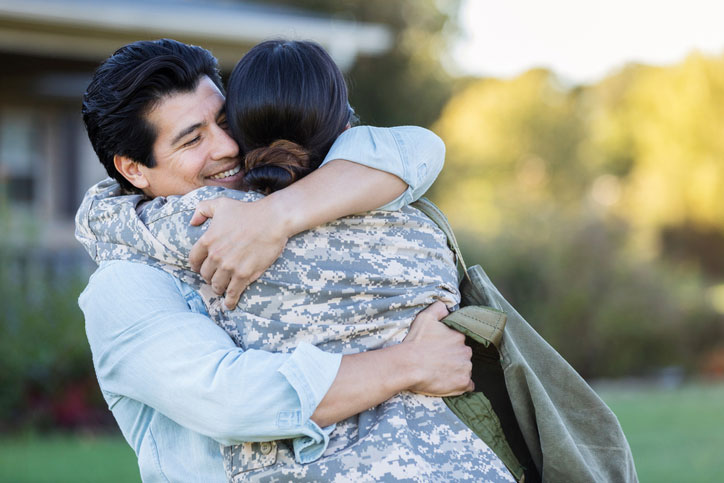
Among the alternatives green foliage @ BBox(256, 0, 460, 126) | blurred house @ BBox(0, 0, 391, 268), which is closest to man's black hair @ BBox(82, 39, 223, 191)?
blurred house @ BBox(0, 0, 391, 268)

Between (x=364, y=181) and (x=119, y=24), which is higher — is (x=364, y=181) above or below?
above

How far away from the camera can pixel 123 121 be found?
93.7 inches

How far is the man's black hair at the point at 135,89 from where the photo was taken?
2336 mm

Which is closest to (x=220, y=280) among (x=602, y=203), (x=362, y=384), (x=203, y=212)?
(x=203, y=212)

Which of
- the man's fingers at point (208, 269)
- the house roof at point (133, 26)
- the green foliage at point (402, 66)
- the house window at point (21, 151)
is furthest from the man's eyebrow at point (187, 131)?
the green foliage at point (402, 66)

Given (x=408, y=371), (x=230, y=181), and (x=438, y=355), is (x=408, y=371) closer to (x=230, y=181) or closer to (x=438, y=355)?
(x=438, y=355)

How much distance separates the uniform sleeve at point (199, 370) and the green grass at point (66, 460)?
14.9ft

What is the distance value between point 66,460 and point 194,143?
5.04 meters

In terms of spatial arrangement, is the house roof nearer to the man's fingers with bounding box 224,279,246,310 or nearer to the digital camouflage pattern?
the digital camouflage pattern

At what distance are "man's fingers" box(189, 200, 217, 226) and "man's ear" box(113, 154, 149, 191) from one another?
0.53 meters

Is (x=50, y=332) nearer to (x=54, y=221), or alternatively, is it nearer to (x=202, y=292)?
(x=54, y=221)

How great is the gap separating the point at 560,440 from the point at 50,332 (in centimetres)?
726

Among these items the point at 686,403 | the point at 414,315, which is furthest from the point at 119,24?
the point at 414,315

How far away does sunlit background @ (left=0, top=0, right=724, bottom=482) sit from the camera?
800 centimetres
